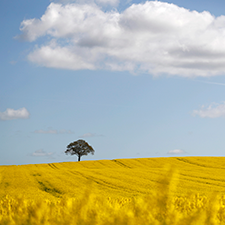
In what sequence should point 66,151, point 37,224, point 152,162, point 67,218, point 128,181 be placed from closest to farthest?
point 37,224 < point 67,218 < point 128,181 < point 152,162 < point 66,151

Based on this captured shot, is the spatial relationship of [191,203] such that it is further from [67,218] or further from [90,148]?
[90,148]

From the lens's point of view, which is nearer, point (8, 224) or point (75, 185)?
point (8, 224)

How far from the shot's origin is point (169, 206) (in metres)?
5.55

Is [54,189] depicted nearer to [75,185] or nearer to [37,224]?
[75,185]

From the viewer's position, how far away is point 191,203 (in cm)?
740

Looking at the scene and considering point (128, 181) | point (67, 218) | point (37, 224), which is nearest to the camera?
point (37, 224)

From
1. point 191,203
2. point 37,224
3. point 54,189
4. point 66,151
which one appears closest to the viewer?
point 37,224

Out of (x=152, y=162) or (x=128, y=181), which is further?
(x=152, y=162)

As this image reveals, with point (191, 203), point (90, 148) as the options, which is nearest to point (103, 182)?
point (191, 203)

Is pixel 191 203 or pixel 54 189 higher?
pixel 191 203

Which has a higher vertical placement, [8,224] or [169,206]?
[169,206]

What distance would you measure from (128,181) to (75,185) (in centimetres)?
428

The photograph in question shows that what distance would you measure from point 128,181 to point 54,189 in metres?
5.91

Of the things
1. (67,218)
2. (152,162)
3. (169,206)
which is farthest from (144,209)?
(152,162)
